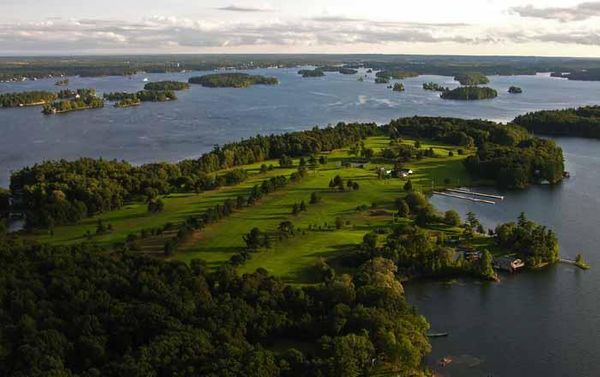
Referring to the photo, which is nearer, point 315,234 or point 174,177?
point 315,234

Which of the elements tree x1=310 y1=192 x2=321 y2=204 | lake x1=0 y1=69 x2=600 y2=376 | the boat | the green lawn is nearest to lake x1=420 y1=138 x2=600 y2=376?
lake x1=0 y1=69 x2=600 y2=376

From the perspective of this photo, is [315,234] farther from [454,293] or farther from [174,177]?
[174,177]

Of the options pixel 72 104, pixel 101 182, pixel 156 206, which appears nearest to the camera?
pixel 156 206

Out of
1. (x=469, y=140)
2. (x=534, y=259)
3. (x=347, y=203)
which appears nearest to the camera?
(x=534, y=259)

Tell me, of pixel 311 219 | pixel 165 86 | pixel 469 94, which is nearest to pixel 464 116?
pixel 469 94

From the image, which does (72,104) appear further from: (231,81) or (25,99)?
(231,81)

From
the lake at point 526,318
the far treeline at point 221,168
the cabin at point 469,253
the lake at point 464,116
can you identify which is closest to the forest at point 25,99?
the lake at point 464,116

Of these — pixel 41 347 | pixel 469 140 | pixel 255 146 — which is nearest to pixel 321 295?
pixel 41 347

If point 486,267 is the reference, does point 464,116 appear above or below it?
above
